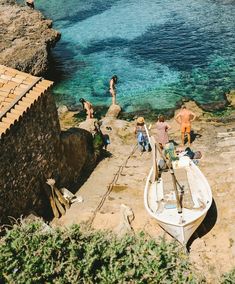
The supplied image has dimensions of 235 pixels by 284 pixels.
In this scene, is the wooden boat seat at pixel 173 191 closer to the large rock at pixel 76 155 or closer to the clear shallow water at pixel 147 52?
the large rock at pixel 76 155

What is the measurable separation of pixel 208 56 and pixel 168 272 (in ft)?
80.9

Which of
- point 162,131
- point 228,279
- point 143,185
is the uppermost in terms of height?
point 228,279

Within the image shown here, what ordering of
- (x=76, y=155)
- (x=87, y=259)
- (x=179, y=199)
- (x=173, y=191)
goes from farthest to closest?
1. (x=76, y=155)
2. (x=173, y=191)
3. (x=179, y=199)
4. (x=87, y=259)

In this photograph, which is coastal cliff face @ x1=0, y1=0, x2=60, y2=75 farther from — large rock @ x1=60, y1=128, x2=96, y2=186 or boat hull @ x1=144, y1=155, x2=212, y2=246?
boat hull @ x1=144, y1=155, x2=212, y2=246

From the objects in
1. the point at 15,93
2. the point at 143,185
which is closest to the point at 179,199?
the point at 143,185

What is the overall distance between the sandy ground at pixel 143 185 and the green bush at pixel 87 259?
1199 mm

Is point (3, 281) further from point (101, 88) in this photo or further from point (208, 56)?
point (208, 56)

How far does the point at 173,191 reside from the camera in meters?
13.9

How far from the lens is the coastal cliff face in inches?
1105

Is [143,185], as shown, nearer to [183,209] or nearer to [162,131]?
[162,131]

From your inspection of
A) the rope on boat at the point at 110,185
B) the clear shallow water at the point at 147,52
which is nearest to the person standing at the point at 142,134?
the rope on boat at the point at 110,185

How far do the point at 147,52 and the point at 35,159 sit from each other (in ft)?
69.7

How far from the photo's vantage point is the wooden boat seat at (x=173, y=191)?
13212 millimetres

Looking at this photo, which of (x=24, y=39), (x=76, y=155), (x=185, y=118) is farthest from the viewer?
(x=24, y=39)
